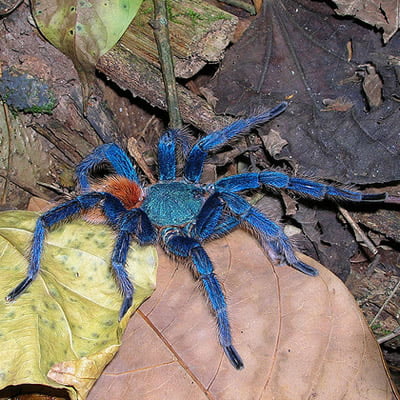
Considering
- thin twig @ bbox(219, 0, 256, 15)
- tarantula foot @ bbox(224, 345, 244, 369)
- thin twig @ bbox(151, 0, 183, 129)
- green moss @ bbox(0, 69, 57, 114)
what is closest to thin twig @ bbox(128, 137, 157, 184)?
thin twig @ bbox(151, 0, 183, 129)

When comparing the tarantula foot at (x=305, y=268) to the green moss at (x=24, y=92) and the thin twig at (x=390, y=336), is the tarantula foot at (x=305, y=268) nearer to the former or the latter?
the thin twig at (x=390, y=336)

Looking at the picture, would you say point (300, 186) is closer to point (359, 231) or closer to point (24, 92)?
point (359, 231)

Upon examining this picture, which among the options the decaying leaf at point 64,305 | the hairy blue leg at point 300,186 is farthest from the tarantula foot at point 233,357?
the hairy blue leg at point 300,186

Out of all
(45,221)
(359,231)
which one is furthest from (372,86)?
(45,221)

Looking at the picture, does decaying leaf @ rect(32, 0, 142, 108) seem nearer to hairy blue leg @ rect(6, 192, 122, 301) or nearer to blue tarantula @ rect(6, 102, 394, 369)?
blue tarantula @ rect(6, 102, 394, 369)

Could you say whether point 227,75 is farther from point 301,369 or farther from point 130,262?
point 301,369

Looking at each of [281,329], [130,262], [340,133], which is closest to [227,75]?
[340,133]
